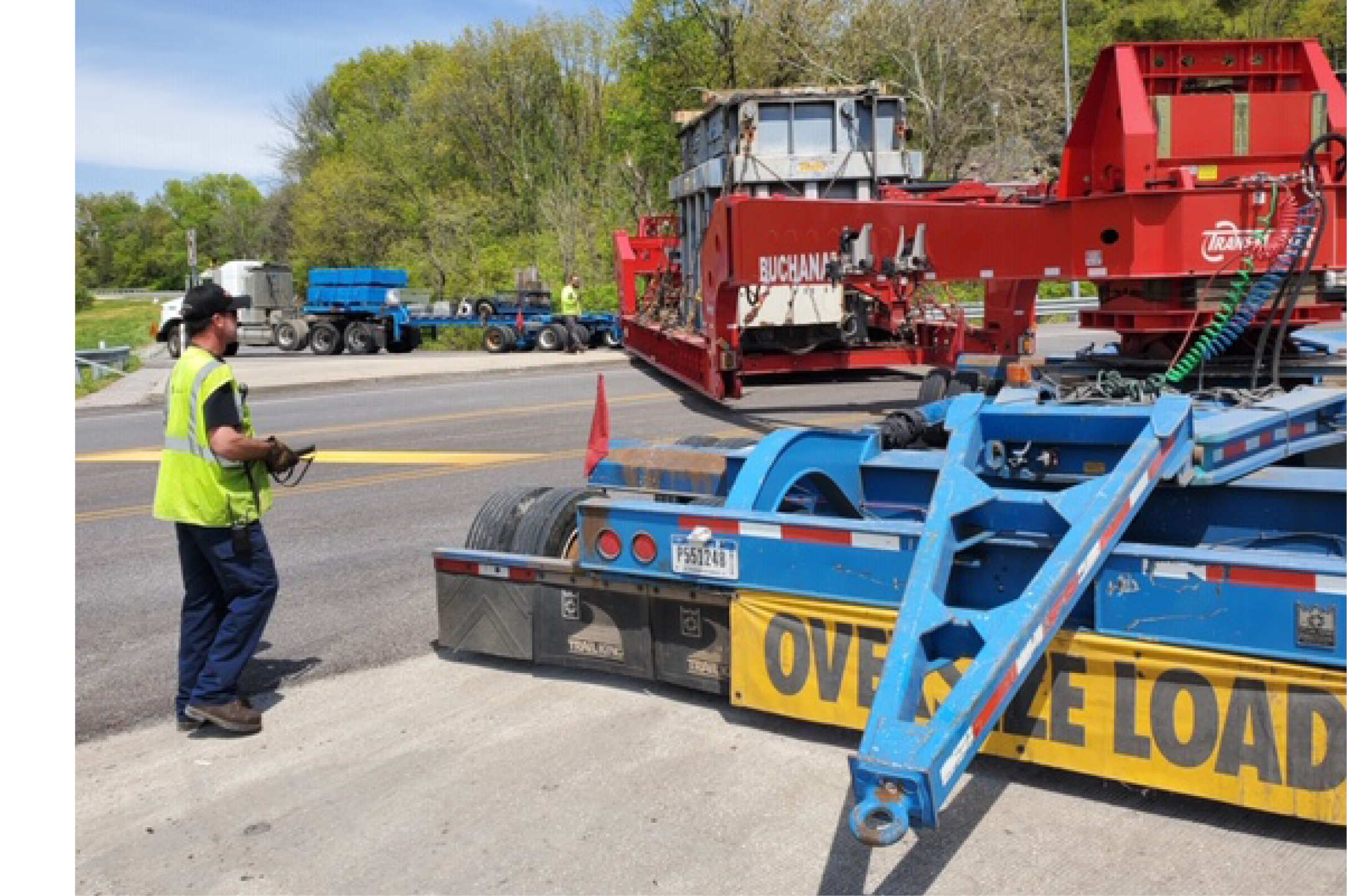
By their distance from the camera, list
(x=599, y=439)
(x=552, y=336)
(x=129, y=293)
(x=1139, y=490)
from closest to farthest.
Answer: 1. (x=1139, y=490)
2. (x=599, y=439)
3. (x=552, y=336)
4. (x=129, y=293)

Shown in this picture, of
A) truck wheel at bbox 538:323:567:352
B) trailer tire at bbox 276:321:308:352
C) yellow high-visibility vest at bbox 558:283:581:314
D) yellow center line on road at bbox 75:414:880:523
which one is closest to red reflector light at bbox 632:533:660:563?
yellow center line on road at bbox 75:414:880:523

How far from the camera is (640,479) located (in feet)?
19.4

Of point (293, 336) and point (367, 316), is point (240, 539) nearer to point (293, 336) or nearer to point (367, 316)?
point (367, 316)

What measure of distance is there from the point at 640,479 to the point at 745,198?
10.7ft

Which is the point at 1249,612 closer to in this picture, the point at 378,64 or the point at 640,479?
the point at 640,479

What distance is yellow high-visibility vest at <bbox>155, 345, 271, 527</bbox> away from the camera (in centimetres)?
499

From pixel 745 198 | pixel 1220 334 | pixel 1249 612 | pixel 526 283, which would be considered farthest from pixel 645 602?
pixel 526 283

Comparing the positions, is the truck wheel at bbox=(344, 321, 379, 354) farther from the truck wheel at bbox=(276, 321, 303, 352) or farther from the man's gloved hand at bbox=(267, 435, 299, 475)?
the man's gloved hand at bbox=(267, 435, 299, 475)

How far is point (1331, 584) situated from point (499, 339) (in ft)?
82.1

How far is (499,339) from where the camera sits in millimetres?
27734

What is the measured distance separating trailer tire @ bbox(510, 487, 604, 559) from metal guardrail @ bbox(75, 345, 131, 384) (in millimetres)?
20685

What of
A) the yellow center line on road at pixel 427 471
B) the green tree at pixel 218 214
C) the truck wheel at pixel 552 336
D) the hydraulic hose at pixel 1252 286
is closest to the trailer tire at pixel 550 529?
the hydraulic hose at pixel 1252 286

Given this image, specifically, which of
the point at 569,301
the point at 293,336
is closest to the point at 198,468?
the point at 569,301

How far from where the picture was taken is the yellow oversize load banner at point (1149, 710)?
3.63 metres
